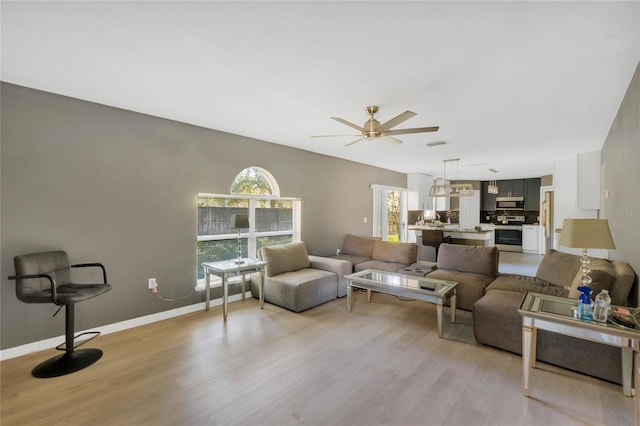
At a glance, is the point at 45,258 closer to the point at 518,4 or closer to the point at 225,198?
the point at 225,198

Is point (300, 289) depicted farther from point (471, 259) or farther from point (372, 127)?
point (471, 259)

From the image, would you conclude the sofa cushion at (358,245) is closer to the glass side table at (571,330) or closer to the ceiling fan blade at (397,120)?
the ceiling fan blade at (397,120)

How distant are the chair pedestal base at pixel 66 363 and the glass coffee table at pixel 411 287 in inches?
111

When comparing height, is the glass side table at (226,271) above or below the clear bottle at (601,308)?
below

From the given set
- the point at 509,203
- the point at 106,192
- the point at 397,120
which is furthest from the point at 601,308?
the point at 509,203

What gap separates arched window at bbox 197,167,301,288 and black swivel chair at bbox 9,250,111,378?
4.78 feet

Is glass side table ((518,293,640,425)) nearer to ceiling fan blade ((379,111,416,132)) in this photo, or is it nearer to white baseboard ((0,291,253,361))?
ceiling fan blade ((379,111,416,132))

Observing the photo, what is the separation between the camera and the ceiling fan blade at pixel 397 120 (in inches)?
102

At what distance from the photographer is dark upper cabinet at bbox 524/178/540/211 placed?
9.33 meters

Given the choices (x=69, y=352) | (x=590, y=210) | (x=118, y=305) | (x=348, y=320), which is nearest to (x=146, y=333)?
(x=118, y=305)

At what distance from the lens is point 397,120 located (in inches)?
107

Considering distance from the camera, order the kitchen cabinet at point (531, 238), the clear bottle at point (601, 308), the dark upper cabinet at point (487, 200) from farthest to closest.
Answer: the dark upper cabinet at point (487, 200), the kitchen cabinet at point (531, 238), the clear bottle at point (601, 308)

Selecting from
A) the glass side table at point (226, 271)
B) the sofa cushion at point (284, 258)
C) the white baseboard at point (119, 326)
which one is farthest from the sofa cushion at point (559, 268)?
the white baseboard at point (119, 326)

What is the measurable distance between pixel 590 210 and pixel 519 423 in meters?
5.57
